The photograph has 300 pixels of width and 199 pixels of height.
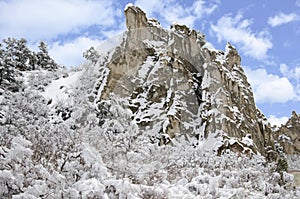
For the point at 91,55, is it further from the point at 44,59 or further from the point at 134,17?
the point at 44,59

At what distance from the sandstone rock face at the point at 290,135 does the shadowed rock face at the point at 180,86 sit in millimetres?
10774

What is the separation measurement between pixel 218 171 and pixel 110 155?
390cm

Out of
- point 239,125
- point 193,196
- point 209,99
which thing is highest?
point 209,99

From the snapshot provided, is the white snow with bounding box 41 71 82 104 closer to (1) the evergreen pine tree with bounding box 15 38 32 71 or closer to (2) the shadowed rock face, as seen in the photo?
(2) the shadowed rock face

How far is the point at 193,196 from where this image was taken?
7.21 metres

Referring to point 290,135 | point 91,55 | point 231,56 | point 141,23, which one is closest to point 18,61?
point 91,55

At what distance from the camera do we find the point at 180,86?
26.2 m

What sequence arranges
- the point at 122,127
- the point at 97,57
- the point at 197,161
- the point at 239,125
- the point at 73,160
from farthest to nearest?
the point at 97,57
the point at 239,125
the point at 197,161
the point at 122,127
the point at 73,160

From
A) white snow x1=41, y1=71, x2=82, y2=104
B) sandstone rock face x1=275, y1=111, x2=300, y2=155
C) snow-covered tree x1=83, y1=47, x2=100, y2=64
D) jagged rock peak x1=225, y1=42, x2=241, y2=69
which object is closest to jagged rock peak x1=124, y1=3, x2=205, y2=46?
jagged rock peak x1=225, y1=42, x2=241, y2=69

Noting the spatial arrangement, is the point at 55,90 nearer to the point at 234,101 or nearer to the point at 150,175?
the point at 234,101

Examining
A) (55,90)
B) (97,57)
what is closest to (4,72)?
(55,90)

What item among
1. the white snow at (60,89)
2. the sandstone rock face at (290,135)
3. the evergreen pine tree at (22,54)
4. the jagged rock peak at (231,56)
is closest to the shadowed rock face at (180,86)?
the jagged rock peak at (231,56)

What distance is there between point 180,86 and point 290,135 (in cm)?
2132

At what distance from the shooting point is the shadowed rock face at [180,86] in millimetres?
23703
